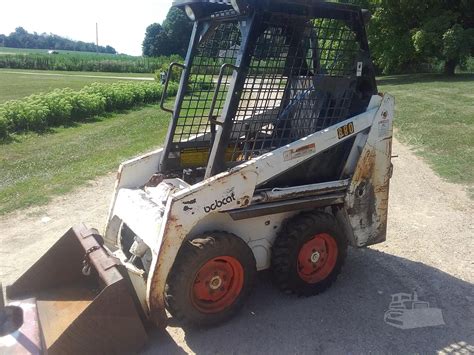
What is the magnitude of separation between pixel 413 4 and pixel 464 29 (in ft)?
10.0

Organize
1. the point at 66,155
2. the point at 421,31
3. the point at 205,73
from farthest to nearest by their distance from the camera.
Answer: the point at 421,31 < the point at 66,155 < the point at 205,73

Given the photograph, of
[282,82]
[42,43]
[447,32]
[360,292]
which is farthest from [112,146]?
[42,43]

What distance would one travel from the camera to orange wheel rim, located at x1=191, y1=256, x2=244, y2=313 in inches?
137

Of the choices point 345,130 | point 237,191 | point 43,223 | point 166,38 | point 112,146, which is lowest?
point 43,223

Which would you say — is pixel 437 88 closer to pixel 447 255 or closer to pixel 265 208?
pixel 447 255

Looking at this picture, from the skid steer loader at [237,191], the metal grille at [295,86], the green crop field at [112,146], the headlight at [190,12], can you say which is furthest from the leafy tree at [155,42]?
the metal grille at [295,86]

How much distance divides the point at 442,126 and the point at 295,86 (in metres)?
9.74

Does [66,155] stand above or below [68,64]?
below

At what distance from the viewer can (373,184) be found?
14.2 ft

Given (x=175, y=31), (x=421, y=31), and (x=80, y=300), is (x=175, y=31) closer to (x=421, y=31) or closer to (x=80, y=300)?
(x=421, y=31)

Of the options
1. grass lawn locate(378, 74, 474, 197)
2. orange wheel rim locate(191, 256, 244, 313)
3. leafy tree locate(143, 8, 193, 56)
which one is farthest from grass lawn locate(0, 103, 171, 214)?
leafy tree locate(143, 8, 193, 56)

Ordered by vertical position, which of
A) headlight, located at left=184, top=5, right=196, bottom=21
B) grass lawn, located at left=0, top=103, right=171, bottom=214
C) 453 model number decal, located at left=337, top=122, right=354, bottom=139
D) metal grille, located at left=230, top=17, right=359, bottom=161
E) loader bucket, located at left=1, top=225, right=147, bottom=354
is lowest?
grass lawn, located at left=0, top=103, right=171, bottom=214

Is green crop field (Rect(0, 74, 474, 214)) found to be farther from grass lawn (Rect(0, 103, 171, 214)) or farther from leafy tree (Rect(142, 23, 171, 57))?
leafy tree (Rect(142, 23, 171, 57))

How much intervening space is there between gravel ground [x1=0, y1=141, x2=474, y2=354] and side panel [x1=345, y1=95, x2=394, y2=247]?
0.50 meters
